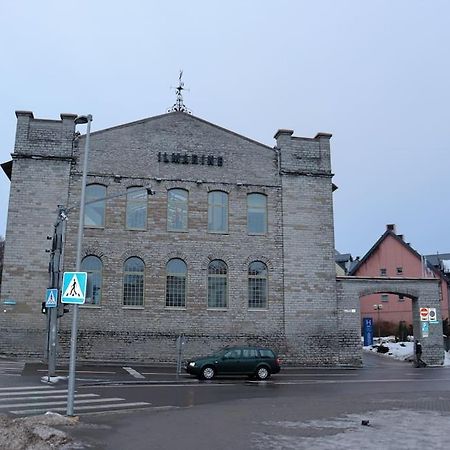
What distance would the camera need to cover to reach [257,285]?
112ft

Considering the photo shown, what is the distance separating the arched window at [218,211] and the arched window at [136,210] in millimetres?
3866

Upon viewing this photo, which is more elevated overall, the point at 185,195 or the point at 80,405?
the point at 185,195

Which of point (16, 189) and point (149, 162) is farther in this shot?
point (149, 162)

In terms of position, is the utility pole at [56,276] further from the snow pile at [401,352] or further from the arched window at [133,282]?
the snow pile at [401,352]

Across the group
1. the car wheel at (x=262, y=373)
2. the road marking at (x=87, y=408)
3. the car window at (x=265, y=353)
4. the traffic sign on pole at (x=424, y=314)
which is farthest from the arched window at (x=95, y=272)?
the traffic sign on pole at (x=424, y=314)

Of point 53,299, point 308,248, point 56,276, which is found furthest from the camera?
point 308,248

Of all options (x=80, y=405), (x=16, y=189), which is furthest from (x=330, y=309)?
(x=80, y=405)

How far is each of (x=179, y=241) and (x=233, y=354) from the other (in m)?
10.3

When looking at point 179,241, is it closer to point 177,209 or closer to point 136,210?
point 177,209

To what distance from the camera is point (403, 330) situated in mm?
56188

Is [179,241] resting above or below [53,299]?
above

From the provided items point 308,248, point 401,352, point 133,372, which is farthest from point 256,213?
point 401,352

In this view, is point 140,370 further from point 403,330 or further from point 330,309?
point 403,330

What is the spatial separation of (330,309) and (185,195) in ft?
35.9
